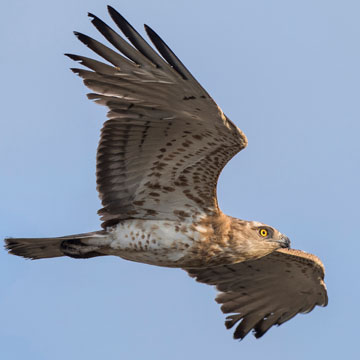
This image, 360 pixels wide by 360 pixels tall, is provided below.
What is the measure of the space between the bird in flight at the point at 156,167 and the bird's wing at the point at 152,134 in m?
0.01

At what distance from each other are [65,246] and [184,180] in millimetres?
1678

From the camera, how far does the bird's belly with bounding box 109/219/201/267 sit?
11070mm

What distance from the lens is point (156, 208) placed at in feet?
37.0

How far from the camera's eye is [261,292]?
13.6m

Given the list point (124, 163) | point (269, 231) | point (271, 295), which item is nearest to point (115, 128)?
point (124, 163)

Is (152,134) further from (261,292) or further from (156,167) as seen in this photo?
(261,292)

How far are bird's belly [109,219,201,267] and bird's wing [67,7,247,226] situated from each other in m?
0.14

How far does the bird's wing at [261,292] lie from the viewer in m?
13.3

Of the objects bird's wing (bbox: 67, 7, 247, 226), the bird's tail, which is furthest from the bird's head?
the bird's tail

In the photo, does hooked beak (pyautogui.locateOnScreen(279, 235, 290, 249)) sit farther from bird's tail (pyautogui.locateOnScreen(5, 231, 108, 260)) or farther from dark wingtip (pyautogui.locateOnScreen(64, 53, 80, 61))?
dark wingtip (pyautogui.locateOnScreen(64, 53, 80, 61))

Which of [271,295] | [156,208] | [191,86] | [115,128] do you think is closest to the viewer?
[191,86]

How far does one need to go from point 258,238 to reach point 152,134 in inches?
81.7

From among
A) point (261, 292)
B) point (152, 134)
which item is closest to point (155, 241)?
point (152, 134)

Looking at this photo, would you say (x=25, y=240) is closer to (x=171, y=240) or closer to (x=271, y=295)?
(x=171, y=240)
